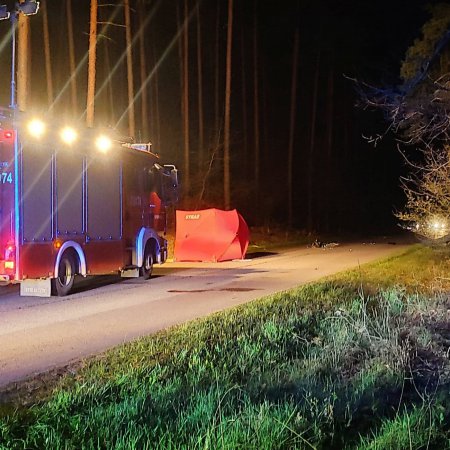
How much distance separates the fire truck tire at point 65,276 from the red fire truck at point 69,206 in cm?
2

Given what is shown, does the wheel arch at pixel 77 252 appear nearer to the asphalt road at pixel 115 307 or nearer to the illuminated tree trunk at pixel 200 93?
the asphalt road at pixel 115 307

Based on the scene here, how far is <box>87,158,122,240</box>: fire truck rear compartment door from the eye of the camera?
1468cm

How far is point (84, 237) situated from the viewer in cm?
1439

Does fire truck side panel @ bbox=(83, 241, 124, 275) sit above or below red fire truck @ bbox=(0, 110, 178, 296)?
below

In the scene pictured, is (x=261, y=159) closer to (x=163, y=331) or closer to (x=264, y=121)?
(x=264, y=121)

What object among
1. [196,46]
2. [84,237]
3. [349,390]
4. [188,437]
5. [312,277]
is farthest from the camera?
[196,46]

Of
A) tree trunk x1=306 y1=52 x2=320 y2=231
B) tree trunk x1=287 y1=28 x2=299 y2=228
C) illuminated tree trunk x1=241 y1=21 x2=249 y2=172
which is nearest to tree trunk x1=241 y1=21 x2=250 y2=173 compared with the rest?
illuminated tree trunk x1=241 y1=21 x2=249 y2=172

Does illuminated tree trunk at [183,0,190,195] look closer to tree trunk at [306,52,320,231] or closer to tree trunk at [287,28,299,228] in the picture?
tree trunk at [287,28,299,228]

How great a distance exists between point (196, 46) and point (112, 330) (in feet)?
112

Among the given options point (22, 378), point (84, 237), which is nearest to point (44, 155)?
point (84, 237)

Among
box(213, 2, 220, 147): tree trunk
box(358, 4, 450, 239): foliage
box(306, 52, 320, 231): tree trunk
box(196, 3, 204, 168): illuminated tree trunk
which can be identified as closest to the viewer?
box(358, 4, 450, 239): foliage

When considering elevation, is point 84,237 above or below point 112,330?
above

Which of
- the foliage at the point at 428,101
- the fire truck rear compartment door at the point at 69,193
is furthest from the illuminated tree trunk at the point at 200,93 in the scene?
the fire truck rear compartment door at the point at 69,193

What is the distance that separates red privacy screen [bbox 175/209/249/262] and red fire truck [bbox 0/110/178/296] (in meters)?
5.80
